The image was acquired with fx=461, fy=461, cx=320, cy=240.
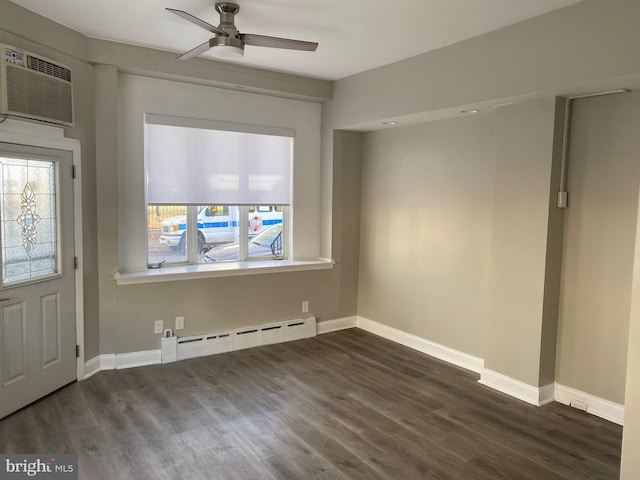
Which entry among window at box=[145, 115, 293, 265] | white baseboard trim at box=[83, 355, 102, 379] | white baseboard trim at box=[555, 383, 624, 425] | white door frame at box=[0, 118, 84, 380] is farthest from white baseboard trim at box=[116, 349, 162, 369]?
white baseboard trim at box=[555, 383, 624, 425]

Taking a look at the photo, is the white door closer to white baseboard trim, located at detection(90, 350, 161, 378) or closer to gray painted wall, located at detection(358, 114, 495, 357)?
white baseboard trim, located at detection(90, 350, 161, 378)

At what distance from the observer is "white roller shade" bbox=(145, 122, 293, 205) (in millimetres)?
4500

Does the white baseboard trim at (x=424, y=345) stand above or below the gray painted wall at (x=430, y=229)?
below

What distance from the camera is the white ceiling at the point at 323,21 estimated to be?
3129 mm

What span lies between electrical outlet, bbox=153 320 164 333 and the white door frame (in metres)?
0.65

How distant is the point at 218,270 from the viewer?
4.67 metres

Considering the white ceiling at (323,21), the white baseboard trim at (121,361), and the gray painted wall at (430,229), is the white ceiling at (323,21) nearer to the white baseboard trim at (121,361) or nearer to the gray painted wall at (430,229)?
the gray painted wall at (430,229)

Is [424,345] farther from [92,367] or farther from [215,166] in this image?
[92,367]

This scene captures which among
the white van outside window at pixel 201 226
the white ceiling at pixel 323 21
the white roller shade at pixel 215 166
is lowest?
the white van outside window at pixel 201 226

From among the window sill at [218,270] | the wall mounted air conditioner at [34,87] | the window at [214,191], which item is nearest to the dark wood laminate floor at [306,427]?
the window sill at [218,270]

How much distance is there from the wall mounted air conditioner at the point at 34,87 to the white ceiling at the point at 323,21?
370mm

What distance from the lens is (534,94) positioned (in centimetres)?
341

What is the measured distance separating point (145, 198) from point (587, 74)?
3.77 m

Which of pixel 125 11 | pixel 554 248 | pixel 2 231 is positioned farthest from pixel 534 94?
pixel 2 231
